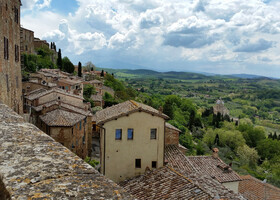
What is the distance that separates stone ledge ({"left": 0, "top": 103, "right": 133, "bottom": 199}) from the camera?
261cm

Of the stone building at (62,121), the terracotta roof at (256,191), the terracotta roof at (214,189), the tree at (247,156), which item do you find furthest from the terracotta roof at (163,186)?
the tree at (247,156)

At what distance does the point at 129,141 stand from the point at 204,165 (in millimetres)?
11439

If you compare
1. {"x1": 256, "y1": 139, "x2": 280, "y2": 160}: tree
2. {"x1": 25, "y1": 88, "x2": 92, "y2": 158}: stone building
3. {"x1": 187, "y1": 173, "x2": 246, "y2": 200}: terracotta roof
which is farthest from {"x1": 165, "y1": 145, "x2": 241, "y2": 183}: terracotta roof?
{"x1": 256, "y1": 139, "x2": 280, "y2": 160}: tree

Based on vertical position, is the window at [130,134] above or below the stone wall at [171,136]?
above

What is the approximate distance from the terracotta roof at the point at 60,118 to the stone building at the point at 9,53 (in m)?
6.22

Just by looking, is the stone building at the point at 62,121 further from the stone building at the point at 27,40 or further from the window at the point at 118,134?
the stone building at the point at 27,40

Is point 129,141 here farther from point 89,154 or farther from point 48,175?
point 89,154

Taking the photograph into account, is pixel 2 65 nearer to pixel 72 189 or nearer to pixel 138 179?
pixel 138 179

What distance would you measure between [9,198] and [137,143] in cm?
1363

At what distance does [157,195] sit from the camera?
1247cm

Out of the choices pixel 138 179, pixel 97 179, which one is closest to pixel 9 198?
pixel 97 179

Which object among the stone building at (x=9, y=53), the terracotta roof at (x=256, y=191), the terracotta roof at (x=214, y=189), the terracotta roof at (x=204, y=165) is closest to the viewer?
the terracotta roof at (x=214, y=189)

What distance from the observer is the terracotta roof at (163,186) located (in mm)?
12047

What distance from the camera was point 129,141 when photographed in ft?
51.5
